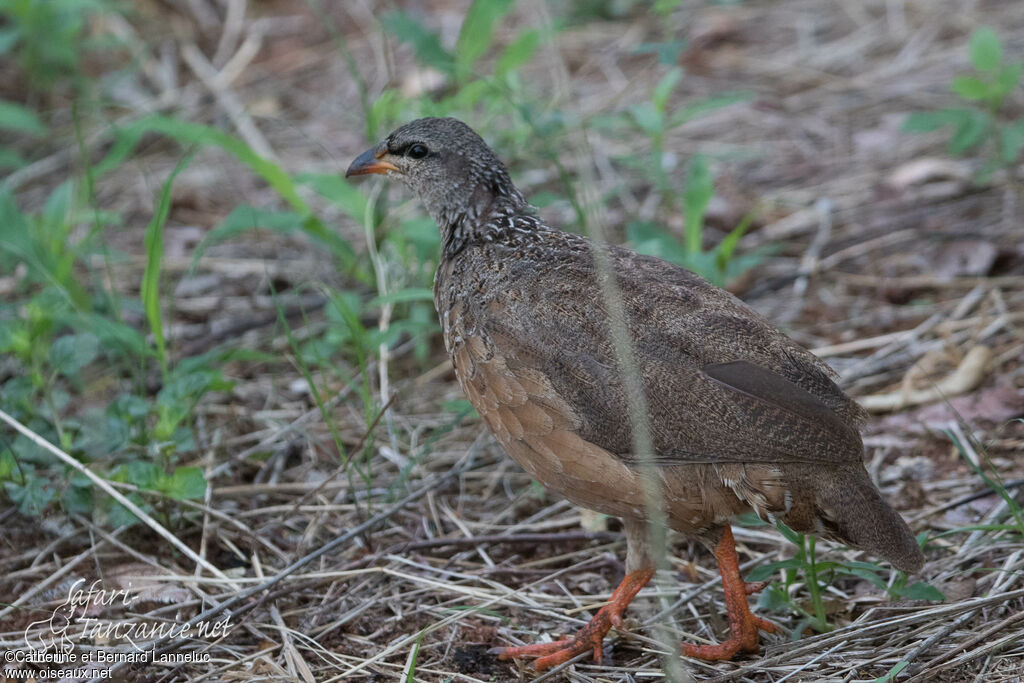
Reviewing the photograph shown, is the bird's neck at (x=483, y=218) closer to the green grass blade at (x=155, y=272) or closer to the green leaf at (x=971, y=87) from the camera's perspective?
the green grass blade at (x=155, y=272)

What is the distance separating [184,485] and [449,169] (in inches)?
63.1

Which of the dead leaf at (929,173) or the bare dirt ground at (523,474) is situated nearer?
the bare dirt ground at (523,474)

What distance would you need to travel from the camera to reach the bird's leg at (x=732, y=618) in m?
3.43

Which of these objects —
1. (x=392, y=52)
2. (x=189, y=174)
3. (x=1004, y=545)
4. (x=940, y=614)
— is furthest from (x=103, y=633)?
(x=392, y=52)

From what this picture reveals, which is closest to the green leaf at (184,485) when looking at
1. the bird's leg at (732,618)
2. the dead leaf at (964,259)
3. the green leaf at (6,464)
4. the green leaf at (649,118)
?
the green leaf at (6,464)

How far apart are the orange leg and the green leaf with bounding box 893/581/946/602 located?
2.77 ft

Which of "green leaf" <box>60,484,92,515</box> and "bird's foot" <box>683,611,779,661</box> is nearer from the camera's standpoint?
"bird's foot" <box>683,611,779,661</box>

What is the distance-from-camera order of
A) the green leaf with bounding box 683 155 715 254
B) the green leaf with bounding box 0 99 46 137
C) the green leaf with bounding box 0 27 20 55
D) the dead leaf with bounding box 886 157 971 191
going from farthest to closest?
the green leaf with bounding box 0 27 20 55, the green leaf with bounding box 0 99 46 137, the dead leaf with bounding box 886 157 971 191, the green leaf with bounding box 683 155 715 254

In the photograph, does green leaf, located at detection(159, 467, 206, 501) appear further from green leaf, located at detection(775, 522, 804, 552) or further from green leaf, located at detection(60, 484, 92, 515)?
green leaf, located at detection(775, 522, 804, 552)

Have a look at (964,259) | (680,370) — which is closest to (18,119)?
(680,370)

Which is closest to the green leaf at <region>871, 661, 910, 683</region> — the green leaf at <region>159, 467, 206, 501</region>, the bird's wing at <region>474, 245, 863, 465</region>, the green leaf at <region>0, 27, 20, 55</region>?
the bird's wing at <region>474, 245, 863, 465</region>

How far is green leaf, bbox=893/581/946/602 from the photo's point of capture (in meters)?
3.25

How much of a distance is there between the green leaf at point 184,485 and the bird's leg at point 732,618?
1847mm

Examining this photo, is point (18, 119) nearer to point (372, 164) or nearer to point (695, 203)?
point (372, 164)
